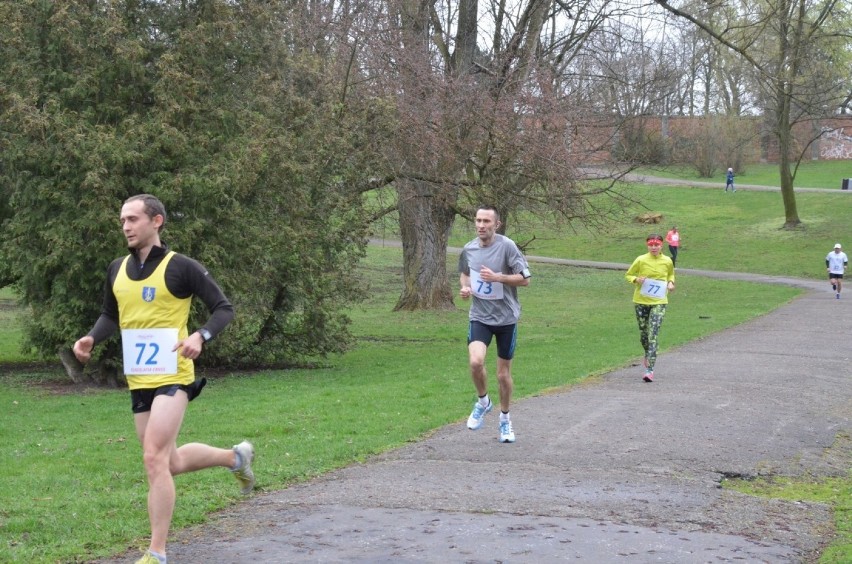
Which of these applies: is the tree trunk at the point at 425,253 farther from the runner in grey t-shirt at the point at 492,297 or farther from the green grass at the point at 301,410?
the runner in grey t-shirt at the point at 492,297

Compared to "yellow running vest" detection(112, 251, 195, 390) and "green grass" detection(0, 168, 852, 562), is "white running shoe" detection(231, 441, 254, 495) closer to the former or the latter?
"green grass" detection(0, 168, 852, 562)

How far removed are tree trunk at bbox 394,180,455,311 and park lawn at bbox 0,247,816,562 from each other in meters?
0.83

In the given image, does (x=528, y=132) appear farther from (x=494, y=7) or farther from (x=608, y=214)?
(x=494, y=7)

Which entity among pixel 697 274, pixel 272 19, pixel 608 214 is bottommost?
pixel 697 274

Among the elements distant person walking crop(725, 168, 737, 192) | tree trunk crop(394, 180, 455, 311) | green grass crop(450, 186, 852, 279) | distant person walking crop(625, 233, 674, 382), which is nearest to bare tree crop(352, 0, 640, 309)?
tree trunk crop(394, 180, 455, 311)

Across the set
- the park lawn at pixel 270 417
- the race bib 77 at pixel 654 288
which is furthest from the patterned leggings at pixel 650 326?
→ the park lawn at pixel 270 417

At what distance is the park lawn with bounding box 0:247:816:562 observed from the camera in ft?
23.2

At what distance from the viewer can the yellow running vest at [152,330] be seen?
6.00 meters

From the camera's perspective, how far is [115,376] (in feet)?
59.9

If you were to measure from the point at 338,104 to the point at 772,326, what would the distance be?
10895 mm

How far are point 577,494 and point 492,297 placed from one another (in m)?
2.44

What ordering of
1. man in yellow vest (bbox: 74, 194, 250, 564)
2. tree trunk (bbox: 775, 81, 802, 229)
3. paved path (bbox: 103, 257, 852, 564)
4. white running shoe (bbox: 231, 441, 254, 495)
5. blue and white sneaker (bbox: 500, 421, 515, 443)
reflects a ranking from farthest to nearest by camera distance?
tree trunk (bbox: 775, 81, 802, 229)
blue and white sneaker (bbox: 500, 421, 515, 443)
white running shoe (bbox: 231, 441, 254, 495)
paved path (bbox: 103, 257, 852, 564)
man in yellow vest (bbox: 74, 194, 250, 564)

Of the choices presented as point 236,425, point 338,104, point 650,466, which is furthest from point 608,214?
point 650,466

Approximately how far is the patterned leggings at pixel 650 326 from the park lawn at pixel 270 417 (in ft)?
3.43
